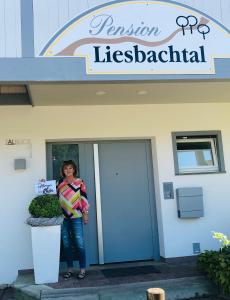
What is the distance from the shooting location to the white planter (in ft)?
18.9

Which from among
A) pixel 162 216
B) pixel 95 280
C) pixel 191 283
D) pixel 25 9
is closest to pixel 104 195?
pixel 162 216

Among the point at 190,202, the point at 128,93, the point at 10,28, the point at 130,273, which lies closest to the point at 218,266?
the point at 130,273

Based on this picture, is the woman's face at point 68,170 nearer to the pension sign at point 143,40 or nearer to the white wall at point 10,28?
the pension sign at point 143,40

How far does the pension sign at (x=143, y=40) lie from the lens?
5480 mm

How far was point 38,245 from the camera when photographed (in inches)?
226

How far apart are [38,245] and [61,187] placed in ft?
3.14

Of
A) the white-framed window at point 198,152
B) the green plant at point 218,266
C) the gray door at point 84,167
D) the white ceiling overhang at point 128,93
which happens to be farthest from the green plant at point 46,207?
the white-framed window at point 198,152

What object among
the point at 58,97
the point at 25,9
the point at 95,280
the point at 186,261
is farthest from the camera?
the point at 186,261

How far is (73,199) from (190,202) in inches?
81.7

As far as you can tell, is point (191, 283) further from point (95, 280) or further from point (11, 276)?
point (11, 276)

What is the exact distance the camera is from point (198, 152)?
743 centimetres

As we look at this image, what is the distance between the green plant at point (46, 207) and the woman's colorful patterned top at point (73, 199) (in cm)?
30

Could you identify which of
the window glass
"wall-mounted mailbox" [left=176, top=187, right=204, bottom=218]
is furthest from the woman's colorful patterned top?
the window glass

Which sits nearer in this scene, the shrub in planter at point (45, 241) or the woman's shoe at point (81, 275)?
the shrub in planter at point (45, 241)
